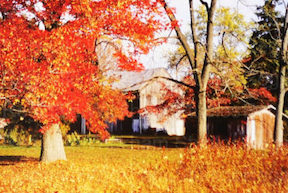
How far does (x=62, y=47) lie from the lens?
13.3 metres

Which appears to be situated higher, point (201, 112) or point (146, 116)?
point (146, 116)

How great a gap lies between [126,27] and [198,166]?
25.3 ft

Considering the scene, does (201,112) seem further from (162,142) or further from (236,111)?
(162,142)

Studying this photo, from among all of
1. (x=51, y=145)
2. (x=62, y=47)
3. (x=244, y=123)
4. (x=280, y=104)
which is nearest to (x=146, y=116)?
(x=244, y=123)

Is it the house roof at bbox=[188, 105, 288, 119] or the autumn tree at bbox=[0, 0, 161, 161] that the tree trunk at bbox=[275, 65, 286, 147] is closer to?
the house roof at bbox=[188, 105, 288, 119]

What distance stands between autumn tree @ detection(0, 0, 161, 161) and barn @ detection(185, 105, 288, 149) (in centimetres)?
1508

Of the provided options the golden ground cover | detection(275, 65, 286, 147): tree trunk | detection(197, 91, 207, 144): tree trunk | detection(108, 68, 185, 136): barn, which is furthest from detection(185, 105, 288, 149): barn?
the golden ground cover

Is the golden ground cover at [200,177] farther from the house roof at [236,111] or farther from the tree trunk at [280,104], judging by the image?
the house roof at [236,111]

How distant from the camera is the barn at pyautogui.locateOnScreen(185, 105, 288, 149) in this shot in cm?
2962

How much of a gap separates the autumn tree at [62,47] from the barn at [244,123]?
594 inches

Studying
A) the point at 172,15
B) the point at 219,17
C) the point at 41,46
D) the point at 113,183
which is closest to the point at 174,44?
the point at 172,15

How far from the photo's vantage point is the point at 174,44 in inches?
673

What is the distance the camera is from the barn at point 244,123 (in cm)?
2962

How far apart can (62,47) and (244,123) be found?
20.7 m
